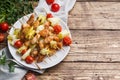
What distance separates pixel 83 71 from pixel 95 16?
30 centimetres

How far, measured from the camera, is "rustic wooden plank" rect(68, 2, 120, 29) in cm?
151

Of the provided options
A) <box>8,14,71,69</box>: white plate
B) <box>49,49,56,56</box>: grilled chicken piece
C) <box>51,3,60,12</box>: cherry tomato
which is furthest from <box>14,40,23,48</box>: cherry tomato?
<box>51,3,60,12</box>: cherry tomato

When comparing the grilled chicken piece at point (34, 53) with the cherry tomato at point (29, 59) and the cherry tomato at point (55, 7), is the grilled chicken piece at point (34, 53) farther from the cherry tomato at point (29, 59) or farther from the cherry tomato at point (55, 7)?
the cherry tomato at point (55, 7)

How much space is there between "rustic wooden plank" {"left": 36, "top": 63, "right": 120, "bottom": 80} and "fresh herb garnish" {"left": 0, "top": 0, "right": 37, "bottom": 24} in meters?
0.30

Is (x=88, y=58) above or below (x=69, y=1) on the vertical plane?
below

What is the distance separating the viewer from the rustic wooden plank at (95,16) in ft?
4.96

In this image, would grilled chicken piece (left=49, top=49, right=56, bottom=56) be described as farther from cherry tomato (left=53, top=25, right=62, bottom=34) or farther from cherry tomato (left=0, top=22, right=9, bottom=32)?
cherry tomato (left=0, top=22, right=9, bottom=32)

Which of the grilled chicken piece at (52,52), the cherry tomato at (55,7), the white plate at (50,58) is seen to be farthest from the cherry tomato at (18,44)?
the cherry tomato at (55,7)

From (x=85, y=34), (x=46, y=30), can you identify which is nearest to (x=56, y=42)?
(x=46, y=30)

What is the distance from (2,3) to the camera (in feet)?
4.91

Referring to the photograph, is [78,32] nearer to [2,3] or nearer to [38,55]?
[38,55]

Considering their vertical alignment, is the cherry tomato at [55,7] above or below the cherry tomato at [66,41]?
above

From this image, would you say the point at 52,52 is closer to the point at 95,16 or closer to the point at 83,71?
the point at 83,71

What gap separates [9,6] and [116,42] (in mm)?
501
